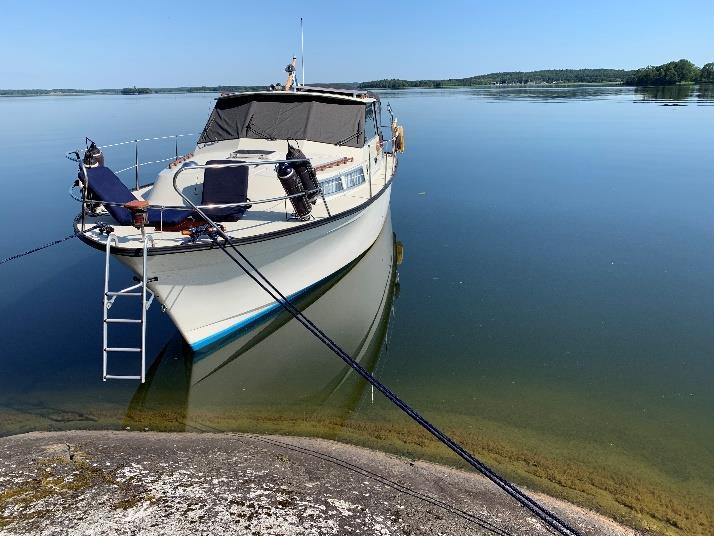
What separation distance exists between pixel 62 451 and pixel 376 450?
135 inches

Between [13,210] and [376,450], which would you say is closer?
[376,450]

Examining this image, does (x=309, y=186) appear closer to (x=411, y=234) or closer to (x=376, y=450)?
(x=376, y=450)

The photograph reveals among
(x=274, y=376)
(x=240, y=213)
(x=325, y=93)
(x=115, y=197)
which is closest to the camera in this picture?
(x=274, y=376)

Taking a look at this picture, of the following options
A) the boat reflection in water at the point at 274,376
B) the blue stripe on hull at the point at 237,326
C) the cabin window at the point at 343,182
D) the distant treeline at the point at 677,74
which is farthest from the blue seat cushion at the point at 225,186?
the distant treeline at the point at 677,74

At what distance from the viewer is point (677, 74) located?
334ft

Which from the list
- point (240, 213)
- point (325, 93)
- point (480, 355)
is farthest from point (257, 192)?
point (480, 355)

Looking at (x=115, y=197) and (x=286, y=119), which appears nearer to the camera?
(x=115, y=197)

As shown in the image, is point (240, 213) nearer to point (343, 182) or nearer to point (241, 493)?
point (343, 182)

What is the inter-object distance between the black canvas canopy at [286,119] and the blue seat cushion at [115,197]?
3.92 metres

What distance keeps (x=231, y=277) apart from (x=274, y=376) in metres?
1.60

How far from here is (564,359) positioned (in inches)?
313

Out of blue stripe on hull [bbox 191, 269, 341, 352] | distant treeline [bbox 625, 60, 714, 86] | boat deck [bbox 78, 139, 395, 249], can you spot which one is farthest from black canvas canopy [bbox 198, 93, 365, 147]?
distant treeline [bbox 625, 60, 714, 86]

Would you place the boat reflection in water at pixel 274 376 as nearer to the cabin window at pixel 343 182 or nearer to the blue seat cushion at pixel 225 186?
the cabin window at pixel 343 182

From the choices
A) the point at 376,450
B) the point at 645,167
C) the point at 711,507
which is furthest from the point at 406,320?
the point at 645,167
